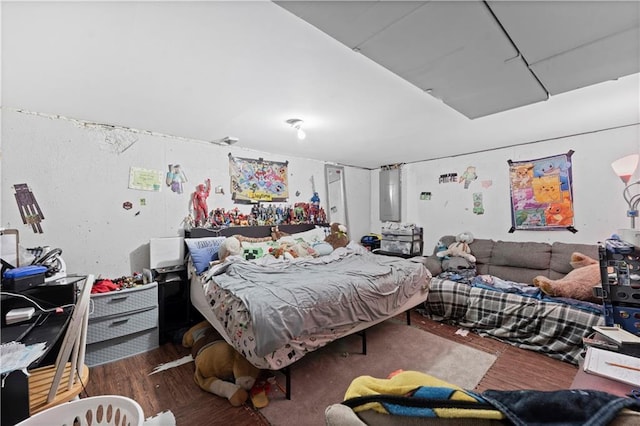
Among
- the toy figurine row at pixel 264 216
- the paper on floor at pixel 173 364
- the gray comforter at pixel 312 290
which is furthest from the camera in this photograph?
the toy figurine row at pixel 264 216

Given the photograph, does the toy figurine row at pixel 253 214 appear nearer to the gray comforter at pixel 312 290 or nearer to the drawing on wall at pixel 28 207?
the gray comforter at pixel 312 290

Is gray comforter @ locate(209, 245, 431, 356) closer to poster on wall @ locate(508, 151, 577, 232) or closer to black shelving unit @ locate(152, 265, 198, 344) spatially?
black shelving unit @ locate(152, 265, 198, 344)

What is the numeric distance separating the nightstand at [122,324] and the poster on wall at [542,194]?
4.53 metres

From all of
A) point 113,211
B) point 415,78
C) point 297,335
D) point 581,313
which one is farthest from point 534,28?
point 113,211

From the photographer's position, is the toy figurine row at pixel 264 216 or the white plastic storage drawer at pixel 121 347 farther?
the toy figurine row at pixel 264 216

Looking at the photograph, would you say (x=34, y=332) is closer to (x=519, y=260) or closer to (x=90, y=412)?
(x=90, y=412)

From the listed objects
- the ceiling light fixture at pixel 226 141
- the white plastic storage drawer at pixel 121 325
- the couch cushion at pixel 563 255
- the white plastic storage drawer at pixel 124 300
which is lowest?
the white plastic storage drawer at pixel 121 325

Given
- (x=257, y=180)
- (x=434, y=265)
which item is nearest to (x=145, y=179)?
(x=257, y=180)

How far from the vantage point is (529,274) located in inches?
127

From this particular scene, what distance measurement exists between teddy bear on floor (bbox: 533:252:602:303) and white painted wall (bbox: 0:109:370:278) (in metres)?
3.85

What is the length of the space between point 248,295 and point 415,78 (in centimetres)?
183

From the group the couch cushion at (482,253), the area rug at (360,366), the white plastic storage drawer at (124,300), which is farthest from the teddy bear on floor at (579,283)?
the white plastic storage drawer at (124,300)

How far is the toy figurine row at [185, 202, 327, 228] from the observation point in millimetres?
3326

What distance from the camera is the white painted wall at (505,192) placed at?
9.71ft
